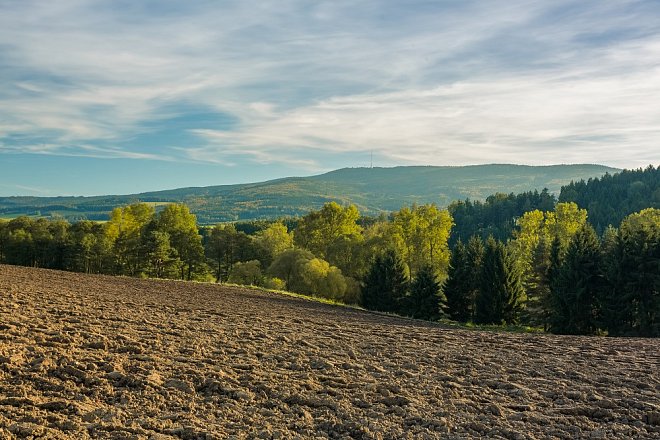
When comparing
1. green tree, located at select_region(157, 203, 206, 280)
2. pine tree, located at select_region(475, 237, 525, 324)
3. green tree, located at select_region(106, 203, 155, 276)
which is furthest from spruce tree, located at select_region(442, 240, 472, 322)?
green tree, located at select_region(106, 203, 155, 276)

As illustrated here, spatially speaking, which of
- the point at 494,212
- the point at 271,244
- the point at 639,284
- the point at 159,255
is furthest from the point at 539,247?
the point at 494,212

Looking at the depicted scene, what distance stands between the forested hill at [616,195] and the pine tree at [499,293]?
9653 centimetres

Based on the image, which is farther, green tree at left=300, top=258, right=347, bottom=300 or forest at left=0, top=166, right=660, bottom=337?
green tree at left=300, top=258, right=347, bottom=300

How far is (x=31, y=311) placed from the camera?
667 inches

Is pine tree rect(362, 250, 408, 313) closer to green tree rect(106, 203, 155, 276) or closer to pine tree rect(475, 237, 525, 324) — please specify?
pine tree rect(475, 237, 525, 324)

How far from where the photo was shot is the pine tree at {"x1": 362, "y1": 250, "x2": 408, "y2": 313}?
4641 centimetres

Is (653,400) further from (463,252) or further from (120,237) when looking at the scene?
(120,237)

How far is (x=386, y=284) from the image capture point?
153 ft

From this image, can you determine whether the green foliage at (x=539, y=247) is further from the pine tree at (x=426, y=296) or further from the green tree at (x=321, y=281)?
the green tree at (x=321, y=281)

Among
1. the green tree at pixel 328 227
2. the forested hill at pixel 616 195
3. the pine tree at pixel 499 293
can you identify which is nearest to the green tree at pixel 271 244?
the green tree at pixel 328 227

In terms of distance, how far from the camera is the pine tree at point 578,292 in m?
35.4

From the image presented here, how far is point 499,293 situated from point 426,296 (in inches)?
244

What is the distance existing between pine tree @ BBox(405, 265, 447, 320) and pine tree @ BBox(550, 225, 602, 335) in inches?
383

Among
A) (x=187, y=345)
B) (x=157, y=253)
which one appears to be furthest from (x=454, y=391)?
(x=157, y=253)
